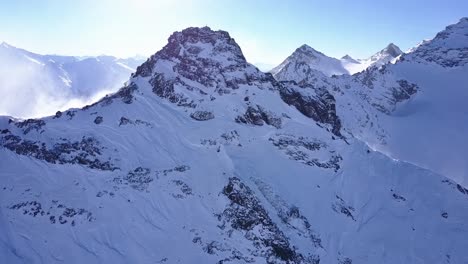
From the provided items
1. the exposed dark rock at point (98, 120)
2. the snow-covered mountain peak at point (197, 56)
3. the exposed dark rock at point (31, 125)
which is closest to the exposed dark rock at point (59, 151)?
the exposed dark rock at point (31, 125)

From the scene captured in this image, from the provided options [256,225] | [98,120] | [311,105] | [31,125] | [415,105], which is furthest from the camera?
[415,105]

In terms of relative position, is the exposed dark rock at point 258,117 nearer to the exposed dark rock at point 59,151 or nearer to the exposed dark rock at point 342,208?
the exposed dark rock at point 342,208

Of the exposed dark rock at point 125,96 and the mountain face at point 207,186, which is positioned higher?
the exposed dark rock at point 125,96

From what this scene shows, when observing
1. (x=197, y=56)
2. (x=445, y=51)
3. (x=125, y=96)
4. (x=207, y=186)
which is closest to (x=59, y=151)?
(x=207, y=186)

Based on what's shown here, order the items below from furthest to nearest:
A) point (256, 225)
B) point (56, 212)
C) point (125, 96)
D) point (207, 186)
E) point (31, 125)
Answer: point (125, 96)
point (31, 125)
point (207, 186)
point (256, 225)
point (56, 212)

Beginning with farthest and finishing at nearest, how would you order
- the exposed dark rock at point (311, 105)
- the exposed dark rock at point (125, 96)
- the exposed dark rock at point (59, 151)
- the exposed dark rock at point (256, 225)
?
1. the exposed dark rock at point (311, 105)
2. the exposed dark rock at point (125, 96)
3. the exposed dark rock at point (59, 151)
4. the exposed dark rock at point (256, 225)

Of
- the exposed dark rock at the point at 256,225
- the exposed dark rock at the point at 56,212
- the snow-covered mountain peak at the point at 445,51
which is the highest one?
the snow-covered mountain peak at the point at 445,51

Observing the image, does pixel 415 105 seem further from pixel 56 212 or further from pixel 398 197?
pixel 56 212
